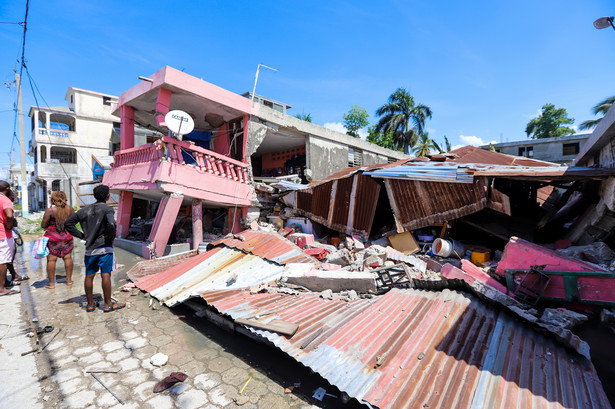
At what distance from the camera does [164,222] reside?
764cm

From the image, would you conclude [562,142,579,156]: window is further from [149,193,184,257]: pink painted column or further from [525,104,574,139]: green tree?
[149,193,184,257]: pink painted column

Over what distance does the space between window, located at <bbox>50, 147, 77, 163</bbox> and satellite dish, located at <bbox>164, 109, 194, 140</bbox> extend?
25131 millimetres

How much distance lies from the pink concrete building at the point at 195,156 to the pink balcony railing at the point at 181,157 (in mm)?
25

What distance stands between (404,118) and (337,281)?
93.6 ft

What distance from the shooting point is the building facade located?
24.4m

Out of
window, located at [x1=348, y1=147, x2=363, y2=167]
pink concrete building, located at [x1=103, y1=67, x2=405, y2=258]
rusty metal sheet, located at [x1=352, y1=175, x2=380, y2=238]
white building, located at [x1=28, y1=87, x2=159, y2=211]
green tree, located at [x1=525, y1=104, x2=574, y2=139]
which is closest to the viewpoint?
rusty metal sheet, located at [x1=352, y1=175, x2=380, y2=238]

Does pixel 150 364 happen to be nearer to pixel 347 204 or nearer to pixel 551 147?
pixel 347 204

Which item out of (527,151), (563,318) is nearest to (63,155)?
(563,318)

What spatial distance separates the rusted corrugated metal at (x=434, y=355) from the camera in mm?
2021

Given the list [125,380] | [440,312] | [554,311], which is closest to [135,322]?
[125,380]

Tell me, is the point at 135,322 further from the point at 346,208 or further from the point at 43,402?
the point at 346,208

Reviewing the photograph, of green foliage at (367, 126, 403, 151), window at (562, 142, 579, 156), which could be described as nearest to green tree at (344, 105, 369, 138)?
green foliage at (367, 126, 403, 151)

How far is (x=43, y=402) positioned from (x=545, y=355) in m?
4.34

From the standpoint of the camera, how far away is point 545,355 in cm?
248
